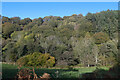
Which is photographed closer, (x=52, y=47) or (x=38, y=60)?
(x=38, y=60)

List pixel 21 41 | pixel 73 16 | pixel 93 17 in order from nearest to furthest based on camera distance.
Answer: pixel 21 41 → pixel 93 17 → pixel 73 16

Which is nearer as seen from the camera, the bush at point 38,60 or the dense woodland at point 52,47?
the bush at point 38,60

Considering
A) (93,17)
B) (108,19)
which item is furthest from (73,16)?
(108,19)

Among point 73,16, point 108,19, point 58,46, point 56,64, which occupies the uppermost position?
point 73,16

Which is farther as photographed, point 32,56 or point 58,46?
point 58,46

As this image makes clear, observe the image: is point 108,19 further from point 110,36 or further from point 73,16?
point 73,16

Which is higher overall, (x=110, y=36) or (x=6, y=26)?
(x=6, y=26)

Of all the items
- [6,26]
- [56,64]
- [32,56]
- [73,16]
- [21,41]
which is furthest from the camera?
[73,16]

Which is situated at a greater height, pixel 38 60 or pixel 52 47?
pixel 52 47

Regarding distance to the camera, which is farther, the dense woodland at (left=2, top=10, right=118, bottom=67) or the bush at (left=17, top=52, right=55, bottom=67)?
the dense woodland at (left=2, top=10, right=118, bottom=67)

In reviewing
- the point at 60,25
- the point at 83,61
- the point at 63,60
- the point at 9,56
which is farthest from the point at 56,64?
the point at 60,25
